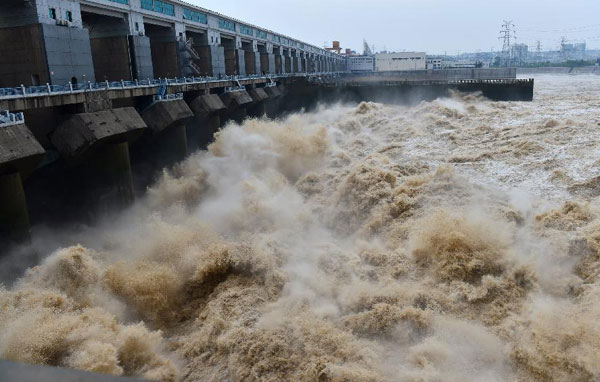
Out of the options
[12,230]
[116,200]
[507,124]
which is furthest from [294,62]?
[12,230]

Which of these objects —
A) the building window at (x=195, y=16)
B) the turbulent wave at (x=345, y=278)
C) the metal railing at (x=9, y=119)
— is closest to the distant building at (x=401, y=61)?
the building window at (x=195, y=16)

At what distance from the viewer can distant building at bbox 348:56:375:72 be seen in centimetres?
9381

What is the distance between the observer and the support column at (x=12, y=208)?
11.3 metres

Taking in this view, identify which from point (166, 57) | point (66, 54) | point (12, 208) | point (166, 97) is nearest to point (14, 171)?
point (12, 208)

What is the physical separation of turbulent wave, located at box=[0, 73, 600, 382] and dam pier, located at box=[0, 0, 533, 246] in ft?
5.33

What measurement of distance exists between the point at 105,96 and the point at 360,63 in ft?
285

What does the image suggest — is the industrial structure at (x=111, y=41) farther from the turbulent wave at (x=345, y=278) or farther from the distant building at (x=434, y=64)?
the distant building at (x=434, y=64)

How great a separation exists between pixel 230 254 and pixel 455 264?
519cm

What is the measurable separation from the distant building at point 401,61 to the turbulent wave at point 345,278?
61.1 meters

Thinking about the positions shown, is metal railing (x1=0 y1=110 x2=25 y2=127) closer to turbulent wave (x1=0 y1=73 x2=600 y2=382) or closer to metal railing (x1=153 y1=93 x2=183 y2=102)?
turbulent wave (x1=0 y1=73 x2=600 y2=382)

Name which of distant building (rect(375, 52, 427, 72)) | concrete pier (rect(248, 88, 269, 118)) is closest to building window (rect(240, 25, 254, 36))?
concrete pier (rect(248, 88, 269, 118))

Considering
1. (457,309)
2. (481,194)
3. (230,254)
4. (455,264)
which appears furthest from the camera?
(481,194)

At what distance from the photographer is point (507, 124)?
22547mm

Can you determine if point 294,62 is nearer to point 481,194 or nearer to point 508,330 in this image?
point 481,194
